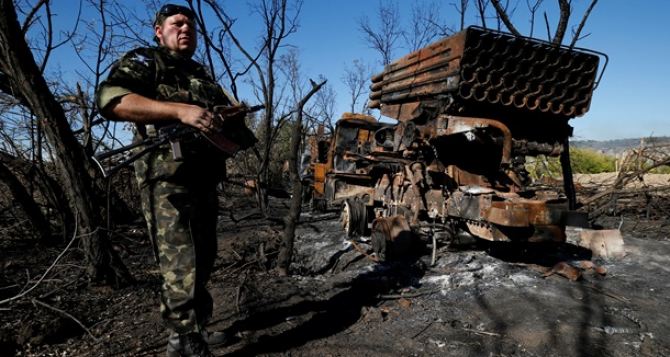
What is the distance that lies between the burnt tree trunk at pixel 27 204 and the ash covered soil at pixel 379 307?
0.27 metres

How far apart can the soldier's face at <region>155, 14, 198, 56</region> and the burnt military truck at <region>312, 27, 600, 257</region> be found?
3.09 meters

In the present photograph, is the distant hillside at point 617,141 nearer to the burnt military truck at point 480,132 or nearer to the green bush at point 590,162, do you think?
the green bush at point 590,162

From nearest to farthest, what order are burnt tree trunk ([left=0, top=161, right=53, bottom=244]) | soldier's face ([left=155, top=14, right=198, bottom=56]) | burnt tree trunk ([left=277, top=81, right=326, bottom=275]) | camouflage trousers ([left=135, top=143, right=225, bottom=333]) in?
camouflage trousers ([left=135, top=143, right=225, bottom=333]) < soldier's face ([left=155, top=14, right=198, bottom=56]) < burnt tree trunk ([left=277, top=81, right=326, bottom=275]) < burnt tree trunk ([left=0, top=161, right=53, bottom=244])

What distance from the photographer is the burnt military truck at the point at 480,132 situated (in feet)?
14.8

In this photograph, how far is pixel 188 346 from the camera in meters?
2.37

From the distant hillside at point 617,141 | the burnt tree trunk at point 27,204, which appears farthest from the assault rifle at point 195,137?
the distant hillside at point 617,141

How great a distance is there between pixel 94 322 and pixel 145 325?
0.41 metres

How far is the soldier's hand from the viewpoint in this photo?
2180 mm

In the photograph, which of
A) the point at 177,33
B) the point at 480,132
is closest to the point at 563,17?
the point at 480,132

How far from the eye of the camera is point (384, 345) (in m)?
2.86

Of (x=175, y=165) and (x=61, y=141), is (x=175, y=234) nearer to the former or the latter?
(x=175, y=165)

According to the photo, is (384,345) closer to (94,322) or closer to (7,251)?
(94,322)

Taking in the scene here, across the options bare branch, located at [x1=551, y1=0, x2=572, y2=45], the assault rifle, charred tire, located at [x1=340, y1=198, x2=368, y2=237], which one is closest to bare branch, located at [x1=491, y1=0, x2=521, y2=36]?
bare branch, located at [x1=551, y1=0, x2=572, y2=45]

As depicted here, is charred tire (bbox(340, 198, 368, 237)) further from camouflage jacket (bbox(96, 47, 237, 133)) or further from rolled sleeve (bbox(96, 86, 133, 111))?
rolled sleeve (bbox(96, 86, 133, 111))
